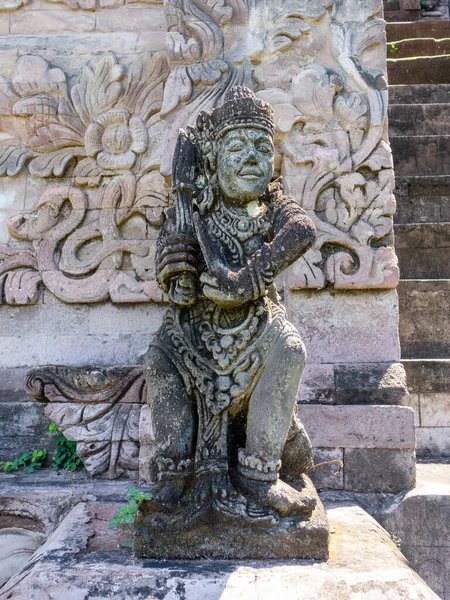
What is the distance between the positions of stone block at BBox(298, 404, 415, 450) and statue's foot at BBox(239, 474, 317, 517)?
0.98 meters

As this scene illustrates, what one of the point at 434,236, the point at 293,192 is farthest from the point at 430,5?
the point at 293,192

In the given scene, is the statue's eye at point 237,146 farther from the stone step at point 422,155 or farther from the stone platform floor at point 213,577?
the stone step at point 422,155

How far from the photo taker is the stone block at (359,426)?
334cm

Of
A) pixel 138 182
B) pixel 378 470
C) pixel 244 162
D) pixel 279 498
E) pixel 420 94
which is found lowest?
pixel 378 470

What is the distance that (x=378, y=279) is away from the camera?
3680mm

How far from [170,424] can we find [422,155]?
4471mm

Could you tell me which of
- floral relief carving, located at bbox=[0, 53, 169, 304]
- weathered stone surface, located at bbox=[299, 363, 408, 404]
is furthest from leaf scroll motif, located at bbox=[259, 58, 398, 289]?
floral relief carving, located at bbox=[0, 53, 169, 304]

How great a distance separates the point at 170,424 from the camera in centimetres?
255

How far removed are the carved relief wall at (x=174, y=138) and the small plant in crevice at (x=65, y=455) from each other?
3.28 ft

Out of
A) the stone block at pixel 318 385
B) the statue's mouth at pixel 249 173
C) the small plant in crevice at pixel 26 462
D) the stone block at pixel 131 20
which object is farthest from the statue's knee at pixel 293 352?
the stone block at pixel 131 20

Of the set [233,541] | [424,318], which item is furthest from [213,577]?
[424,318]

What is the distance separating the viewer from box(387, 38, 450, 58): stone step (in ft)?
25.8

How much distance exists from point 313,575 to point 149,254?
2596mm

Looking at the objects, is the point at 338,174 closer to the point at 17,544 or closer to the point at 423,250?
the point at 423,250
